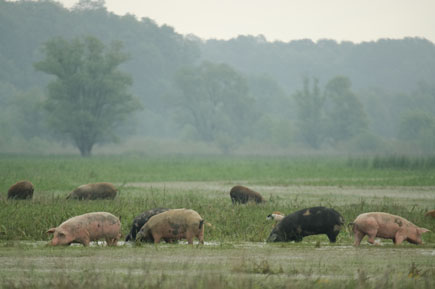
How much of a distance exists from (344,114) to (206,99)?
20.3 meters

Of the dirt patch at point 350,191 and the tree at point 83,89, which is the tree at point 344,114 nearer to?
the tree at point 83,89

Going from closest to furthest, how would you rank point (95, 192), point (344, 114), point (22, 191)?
point (22, 191) → point (95, 192) → point (344, 114)

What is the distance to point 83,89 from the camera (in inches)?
2963

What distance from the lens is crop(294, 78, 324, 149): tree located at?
105250mm

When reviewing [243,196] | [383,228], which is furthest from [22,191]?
[383,228]

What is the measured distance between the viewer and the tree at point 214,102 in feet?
352

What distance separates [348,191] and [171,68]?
106 meters

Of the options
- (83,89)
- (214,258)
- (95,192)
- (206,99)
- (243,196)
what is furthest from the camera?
(206,99)

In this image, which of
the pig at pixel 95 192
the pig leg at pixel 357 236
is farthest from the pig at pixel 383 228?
the pig at pixel 95 192

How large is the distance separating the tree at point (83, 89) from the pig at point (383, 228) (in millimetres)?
60584

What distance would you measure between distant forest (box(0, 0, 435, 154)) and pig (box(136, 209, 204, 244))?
62436 mm

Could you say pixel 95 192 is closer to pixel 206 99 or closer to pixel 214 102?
pixel 206 99

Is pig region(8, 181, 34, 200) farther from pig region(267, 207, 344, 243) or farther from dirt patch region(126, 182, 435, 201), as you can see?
pig region(267, 207, 344, 243)

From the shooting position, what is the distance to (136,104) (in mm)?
77875
